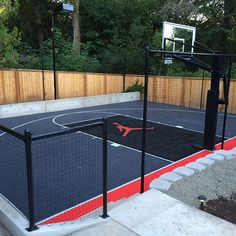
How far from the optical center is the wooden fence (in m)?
14.7

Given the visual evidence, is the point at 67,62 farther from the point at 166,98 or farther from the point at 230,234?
the point at 230,234

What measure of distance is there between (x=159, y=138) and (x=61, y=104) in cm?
708

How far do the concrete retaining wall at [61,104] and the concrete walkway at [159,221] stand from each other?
1064 centimetres

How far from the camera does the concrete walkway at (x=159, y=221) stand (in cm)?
332

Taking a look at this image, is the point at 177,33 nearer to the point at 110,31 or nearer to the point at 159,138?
the point at 159,138

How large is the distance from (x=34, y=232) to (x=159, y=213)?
1511 millimetres

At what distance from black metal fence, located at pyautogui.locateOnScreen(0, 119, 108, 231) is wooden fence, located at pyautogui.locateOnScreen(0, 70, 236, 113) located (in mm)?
6572

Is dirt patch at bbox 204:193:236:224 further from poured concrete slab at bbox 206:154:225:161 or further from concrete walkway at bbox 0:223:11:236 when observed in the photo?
concrete walkway at bbox 0:223:11:236

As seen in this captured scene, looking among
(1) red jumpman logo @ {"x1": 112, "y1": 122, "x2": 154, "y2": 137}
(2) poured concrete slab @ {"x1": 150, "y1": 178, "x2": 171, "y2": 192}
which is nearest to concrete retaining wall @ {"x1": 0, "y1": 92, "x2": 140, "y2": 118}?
(1) red jumpman logo @ {"x1": 112, "y1": 122, "x2": 154, "y2": 137}

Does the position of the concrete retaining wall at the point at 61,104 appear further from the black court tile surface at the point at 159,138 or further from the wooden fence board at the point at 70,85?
the black court tile surface at the point at 159,138

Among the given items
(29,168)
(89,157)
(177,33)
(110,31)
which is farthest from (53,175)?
(110,31)

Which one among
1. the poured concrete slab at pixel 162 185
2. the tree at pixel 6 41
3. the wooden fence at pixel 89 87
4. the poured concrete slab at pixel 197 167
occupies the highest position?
the tree at pixel 6 41

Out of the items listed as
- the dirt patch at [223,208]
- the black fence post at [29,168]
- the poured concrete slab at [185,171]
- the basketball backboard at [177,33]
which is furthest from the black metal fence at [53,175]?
the basketball backboard at [177,33]

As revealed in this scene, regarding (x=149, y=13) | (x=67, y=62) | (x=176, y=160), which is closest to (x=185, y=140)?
(x=176, y=160)
